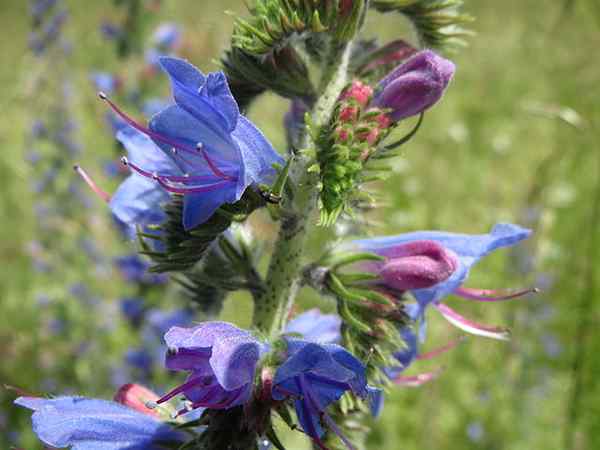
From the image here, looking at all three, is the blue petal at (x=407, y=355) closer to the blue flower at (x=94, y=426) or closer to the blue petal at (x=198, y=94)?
the blue flower at (x=94, y=426)

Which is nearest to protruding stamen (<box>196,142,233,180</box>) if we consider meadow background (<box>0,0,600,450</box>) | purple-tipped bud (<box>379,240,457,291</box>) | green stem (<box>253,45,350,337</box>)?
green stem (<box>253,45,350,337</box>)

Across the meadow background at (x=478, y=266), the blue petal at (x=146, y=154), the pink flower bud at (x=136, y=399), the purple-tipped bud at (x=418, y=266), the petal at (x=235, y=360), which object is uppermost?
the blue petal at (x=146, y=154)

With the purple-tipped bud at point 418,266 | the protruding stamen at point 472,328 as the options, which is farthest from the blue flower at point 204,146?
the protruding stamen at point 472,328

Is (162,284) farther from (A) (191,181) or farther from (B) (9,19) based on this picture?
(B) (9,19)

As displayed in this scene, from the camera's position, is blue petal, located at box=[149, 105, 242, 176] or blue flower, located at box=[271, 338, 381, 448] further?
blue petal, located at box=[149, 105, 242, 176]

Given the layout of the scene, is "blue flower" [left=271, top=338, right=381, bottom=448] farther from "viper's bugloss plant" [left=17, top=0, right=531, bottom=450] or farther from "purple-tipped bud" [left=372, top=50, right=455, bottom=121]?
"purple-tipped bud" [left=372, top=50, right=455, bottom=121]

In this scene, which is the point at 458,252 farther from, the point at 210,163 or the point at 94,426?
the point at 94,426

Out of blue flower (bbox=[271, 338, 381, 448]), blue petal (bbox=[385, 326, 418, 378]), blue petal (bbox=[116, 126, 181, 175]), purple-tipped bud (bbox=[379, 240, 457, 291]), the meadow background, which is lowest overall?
the meadow background

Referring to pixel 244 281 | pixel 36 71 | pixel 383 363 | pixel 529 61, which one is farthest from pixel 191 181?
pixel 529 61
